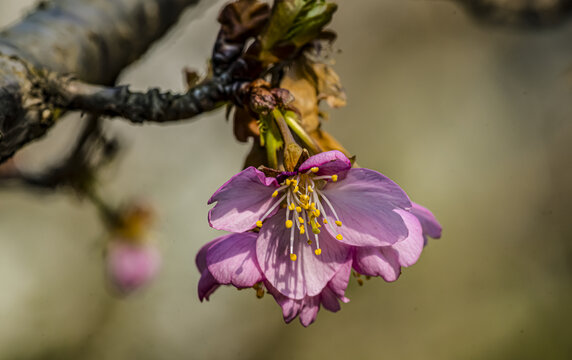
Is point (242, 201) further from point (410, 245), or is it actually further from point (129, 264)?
point (129, 264)

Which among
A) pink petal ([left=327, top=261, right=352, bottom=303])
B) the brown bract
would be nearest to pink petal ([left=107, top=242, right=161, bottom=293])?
the brown bract

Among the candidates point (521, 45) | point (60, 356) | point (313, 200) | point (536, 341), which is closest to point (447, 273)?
point (536, 341)

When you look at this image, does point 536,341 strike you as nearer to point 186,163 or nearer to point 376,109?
point 376,109

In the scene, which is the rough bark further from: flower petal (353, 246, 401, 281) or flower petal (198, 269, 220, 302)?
flower petal (353, 246, 401, 281)

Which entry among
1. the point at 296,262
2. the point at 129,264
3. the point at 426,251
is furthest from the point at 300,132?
the point at 426,251

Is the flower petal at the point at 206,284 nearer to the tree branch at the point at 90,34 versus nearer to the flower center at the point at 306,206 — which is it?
the flower center at the point at 306,206

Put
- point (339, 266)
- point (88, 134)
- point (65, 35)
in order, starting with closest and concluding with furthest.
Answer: point (339, 266) < point (65, 35) < point (88, 134)
